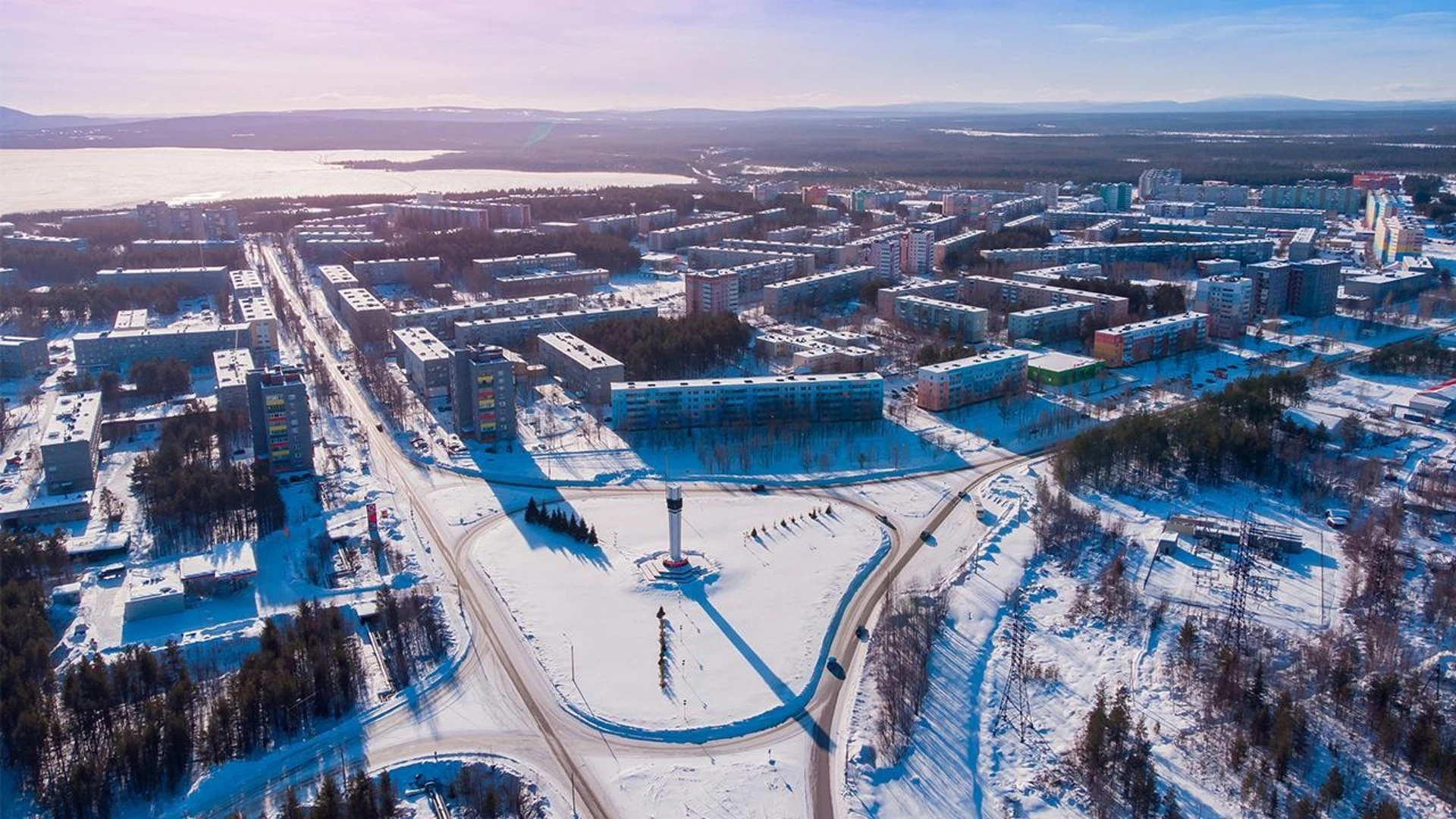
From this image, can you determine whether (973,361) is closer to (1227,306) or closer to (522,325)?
(1227,306)

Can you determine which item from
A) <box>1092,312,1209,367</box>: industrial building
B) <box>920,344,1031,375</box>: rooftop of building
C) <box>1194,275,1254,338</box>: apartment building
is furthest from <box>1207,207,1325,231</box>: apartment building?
<box>920,344,1031,375</box>: rooftop of building

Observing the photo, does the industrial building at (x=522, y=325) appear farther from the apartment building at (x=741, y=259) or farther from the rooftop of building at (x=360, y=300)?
the apartment building at (x=741, y=259)

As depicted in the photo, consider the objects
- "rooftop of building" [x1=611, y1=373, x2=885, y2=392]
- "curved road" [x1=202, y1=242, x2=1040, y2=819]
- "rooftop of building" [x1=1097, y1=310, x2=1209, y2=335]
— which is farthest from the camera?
"rooftop of building" [x1=1097, y1=310, x2=1209, y2=335]

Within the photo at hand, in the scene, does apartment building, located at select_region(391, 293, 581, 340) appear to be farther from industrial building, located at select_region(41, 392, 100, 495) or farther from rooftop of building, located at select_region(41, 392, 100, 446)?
industrial building, located at select_region(41, 392, 100, 495)

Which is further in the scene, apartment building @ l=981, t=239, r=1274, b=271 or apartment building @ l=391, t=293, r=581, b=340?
apartment building @ l=981, t=239, r=1274, b=271

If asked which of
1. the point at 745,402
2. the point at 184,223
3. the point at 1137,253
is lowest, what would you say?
the point at 745,402

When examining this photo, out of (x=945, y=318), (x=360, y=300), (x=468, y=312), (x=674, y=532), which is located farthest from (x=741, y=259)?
(x=674, y=532)
